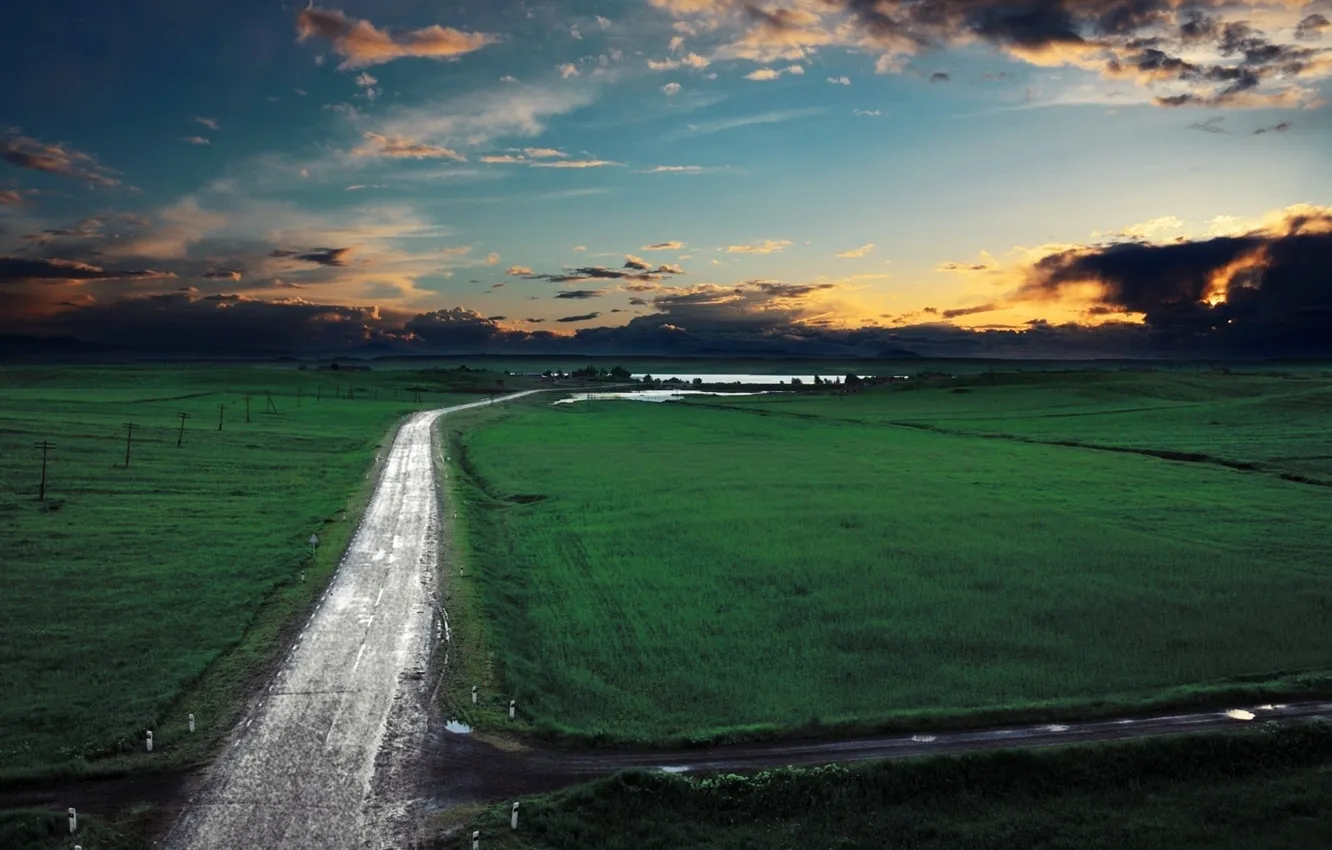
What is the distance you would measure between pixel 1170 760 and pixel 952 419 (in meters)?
114

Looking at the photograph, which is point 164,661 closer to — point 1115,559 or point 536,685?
point 536,685

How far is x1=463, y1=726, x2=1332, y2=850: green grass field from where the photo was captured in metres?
17.6

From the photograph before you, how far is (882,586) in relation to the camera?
1419 inches

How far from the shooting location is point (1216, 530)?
46.2 meters

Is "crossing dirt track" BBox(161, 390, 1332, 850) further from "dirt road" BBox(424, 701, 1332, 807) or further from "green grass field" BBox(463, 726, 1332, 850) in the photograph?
"green grass field" BBox(463, 726, 1332, 850)

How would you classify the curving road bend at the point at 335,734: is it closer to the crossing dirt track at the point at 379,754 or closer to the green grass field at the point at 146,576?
the crossing dirt track at the point at 379,754

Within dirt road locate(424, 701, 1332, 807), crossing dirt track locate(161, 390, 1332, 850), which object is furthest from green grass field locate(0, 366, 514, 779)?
dirt road locate(424, 701, 1332, 807)

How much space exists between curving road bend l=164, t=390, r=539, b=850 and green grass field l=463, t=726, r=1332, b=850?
3.26 m

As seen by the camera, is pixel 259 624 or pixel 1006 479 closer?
pixel 259 624

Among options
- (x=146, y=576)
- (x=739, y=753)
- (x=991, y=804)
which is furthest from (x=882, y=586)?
(x=146, y=576)

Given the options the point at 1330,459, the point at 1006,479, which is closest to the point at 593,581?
the point at 1006,479

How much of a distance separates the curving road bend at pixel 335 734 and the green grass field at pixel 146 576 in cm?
132

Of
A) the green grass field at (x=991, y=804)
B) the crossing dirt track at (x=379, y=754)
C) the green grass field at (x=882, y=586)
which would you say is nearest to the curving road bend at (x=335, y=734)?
the crossing dirt track at (x=379, y=754)

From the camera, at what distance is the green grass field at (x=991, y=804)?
1762 cm
